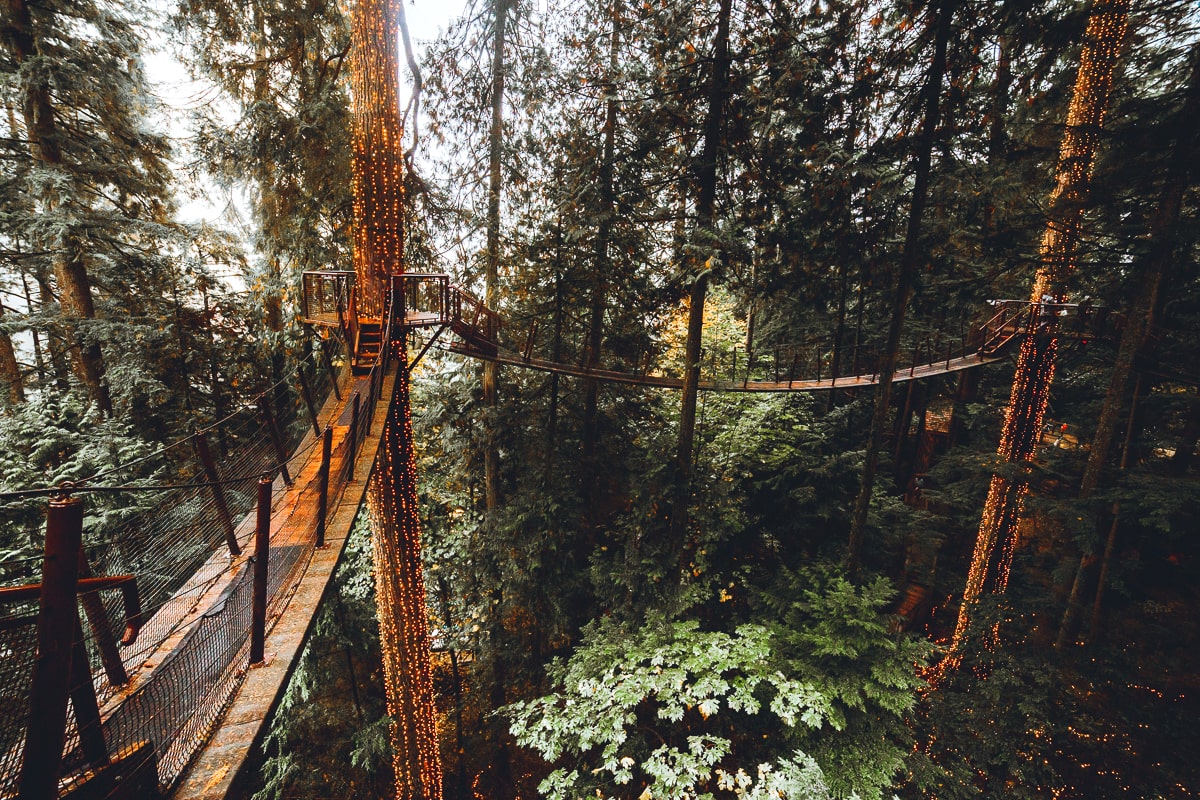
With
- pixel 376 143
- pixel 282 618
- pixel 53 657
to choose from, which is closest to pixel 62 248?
pixel 376 143

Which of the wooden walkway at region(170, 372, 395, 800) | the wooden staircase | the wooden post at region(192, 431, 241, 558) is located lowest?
the wooden walkway at region(170, 372, 395, 800)

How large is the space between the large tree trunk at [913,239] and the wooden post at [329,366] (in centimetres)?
687

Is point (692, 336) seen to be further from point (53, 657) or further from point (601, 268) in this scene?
point (53, 657)

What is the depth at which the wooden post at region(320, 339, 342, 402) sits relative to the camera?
5.69 meters

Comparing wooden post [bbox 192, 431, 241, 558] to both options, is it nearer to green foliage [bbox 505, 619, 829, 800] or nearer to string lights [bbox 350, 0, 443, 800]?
string lights [bbox 350, 0, 443, 800]

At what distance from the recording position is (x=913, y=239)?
5328 mm

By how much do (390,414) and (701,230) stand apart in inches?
171

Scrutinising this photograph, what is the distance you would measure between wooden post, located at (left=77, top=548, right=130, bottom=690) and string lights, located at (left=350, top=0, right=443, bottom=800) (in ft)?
8.83

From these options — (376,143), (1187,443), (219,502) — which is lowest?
(1187,443)

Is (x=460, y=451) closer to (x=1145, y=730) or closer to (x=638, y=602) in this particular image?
(x=638, y=602)

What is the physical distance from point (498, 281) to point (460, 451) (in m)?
3.33

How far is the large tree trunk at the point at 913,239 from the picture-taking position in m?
4.88

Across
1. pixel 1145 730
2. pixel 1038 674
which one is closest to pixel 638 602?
pixel 1038 674

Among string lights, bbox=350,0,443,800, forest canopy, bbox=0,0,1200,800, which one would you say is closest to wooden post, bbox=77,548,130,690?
string lights, bbox=350,0,443,800
